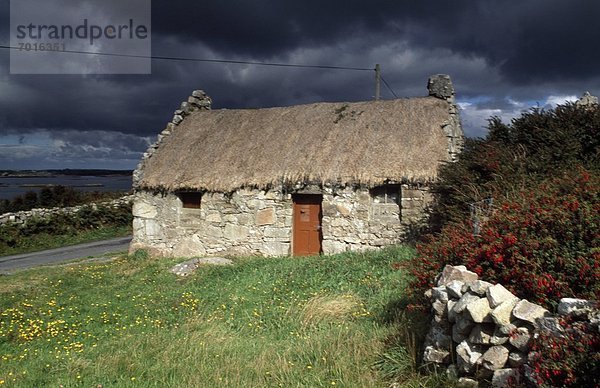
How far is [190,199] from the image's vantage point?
15.4 metres

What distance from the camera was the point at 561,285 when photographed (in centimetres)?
440

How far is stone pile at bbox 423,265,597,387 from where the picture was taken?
3922mm

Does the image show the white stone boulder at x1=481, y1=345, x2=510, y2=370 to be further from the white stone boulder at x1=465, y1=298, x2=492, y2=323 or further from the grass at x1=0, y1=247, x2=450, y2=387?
the grass at x1=0, y1=247, x2=450, y2=387

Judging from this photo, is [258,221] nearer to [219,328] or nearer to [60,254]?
[219,328]

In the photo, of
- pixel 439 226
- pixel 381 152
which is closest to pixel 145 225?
pixel 381 152

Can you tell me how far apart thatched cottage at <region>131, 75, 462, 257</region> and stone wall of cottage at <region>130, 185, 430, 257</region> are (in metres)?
0.03

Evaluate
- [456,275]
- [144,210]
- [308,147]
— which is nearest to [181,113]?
[144,210]

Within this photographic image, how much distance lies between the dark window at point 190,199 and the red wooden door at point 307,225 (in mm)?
3523

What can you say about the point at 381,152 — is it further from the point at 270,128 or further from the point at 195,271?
the point at 195,271

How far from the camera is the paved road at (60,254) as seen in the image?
55.9ft

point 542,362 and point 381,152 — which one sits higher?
point 381,152

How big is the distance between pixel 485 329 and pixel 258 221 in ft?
34.2

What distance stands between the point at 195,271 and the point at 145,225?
464 cm

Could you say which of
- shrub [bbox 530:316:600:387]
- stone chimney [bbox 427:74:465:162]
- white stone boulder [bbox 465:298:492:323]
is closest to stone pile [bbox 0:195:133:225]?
stone chimney [bbox 427:74:465:162]
